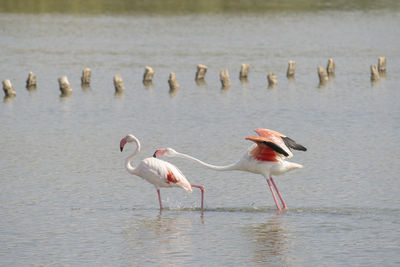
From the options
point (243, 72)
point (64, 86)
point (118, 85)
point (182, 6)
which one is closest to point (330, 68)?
point (243, 72)

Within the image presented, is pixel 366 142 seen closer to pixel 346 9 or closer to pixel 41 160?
pixel 41 160

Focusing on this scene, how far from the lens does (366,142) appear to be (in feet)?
90.5

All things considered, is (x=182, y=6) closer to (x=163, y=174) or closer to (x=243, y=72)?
(x=243, y=72)

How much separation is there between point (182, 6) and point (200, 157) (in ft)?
251

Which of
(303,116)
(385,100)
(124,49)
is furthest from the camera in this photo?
(124,49)

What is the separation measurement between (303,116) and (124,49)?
30.8 metres

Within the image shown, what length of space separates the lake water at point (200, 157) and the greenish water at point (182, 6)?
34.4 meters

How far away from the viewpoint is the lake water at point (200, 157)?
15.9 metres

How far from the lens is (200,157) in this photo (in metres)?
25.1

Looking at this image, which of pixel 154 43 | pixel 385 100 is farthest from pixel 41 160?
pixel 154 43

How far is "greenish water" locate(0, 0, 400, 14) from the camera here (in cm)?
9631

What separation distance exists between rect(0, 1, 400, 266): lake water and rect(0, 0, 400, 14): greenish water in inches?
1355

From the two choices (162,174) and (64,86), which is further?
(64,86)

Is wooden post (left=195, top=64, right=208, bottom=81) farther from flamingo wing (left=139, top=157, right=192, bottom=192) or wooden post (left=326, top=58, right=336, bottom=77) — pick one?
flamingo wing (left=139, top=157, right=192, bottom=192)
